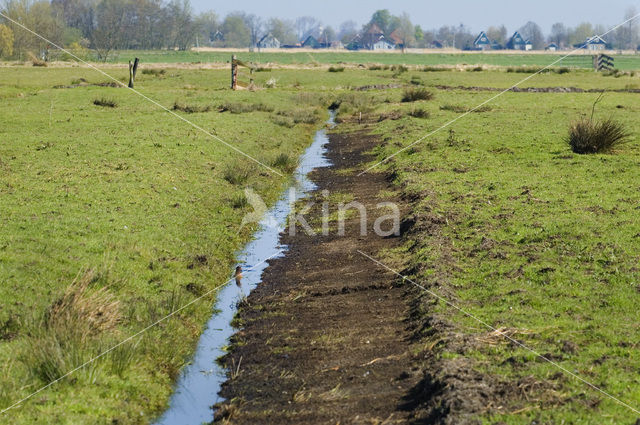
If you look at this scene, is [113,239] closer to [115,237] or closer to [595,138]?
[115,237]

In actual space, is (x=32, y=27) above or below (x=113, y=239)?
above

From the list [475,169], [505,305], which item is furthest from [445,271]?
[475,169]

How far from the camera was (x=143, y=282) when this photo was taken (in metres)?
11.0

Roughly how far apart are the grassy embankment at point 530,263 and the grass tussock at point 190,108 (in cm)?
1089

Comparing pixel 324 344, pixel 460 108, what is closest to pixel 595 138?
pixel 324 344

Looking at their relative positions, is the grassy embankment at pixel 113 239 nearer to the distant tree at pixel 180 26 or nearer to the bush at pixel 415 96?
the bush at pixel 415 96

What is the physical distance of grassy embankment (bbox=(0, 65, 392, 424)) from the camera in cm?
779

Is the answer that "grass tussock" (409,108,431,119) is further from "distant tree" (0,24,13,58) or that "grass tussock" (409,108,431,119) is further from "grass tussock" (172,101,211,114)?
"distant tree" (0,24,13,58)

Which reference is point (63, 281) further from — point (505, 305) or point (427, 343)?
point (505, 305)

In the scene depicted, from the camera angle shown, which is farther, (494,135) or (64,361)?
(494,135)

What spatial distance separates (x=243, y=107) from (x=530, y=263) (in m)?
24.3

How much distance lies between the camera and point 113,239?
491 inches

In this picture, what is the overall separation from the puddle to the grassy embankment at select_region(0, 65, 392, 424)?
168mm

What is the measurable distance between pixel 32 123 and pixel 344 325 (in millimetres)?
20249
